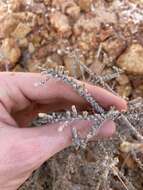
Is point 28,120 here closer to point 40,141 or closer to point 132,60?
point 40,141

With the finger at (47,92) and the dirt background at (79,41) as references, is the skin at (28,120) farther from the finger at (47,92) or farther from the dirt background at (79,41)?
the dirt background at (79,41)

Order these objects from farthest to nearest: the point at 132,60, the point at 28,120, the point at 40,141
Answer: the point at 132,60, the point at 28,120, the point at 40,141

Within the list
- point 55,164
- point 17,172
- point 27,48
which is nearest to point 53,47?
point 27,48

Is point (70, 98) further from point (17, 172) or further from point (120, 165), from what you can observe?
point (120, 165)

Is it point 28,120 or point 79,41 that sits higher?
point 79,41

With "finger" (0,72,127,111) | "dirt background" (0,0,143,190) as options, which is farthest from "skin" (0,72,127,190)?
"dirt background" (0,0,143,190)

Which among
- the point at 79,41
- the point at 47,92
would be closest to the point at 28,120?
the point at 47,92

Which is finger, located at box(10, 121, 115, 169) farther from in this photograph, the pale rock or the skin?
the pale rock
